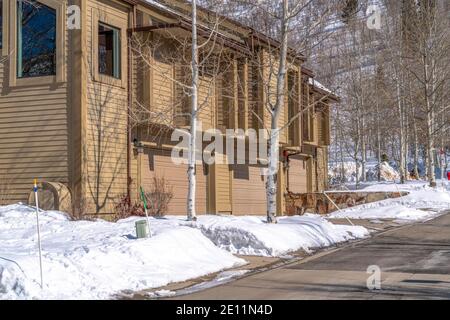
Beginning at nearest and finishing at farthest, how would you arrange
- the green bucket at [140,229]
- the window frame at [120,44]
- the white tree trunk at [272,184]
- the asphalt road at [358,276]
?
the asphalt road at [358,276]
the green bucket at [140,229]
the white tree trunk at [272,184]
the window frame at [120,44]

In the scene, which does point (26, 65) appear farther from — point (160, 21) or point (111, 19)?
point (160, 21)

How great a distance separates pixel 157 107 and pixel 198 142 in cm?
306

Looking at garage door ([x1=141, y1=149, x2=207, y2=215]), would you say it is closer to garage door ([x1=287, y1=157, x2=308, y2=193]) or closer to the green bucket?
the green bucket

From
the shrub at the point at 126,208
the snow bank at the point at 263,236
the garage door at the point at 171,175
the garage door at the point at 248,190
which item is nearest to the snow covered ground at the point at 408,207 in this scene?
the garage door at the point at 248,190

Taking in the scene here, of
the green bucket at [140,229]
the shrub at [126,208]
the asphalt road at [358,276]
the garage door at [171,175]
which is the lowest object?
the asphalt road at [358,276]

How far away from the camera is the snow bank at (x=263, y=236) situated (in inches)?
562

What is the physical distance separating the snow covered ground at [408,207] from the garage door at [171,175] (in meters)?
5.63

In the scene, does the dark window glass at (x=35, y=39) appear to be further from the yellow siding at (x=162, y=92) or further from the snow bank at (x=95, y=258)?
the snow bank at (x=95, y=258)

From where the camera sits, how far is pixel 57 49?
18312mm

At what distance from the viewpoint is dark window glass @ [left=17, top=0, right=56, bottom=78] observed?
1852cm

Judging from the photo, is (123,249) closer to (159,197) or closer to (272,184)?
(272,184)

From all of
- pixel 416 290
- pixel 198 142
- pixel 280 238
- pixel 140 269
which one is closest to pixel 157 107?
pixel 198 142

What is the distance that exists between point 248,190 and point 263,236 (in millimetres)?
12174

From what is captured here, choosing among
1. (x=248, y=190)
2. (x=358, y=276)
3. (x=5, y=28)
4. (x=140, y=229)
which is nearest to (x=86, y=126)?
(x=5, y=28)
